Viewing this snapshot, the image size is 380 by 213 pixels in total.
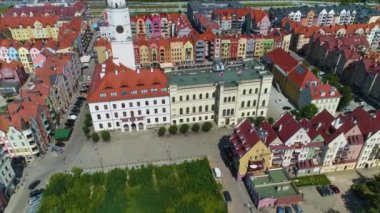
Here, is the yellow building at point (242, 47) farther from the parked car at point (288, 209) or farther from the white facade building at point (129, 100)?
the parked car at point (288, 209)

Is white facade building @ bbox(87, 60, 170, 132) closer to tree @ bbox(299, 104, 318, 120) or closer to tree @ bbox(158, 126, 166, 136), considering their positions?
tree @ bbox(158, 126, 166, 136)

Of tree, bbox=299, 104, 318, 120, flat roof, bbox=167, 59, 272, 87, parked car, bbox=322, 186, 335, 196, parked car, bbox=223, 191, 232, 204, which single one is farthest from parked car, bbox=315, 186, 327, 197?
flat roof, bbox=167, 59, 272, 87

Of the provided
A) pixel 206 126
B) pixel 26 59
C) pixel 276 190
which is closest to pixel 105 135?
pixel 206 126

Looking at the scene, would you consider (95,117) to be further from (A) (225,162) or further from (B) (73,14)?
(B) (73,14)

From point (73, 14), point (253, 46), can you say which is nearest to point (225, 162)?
point (253, 46)

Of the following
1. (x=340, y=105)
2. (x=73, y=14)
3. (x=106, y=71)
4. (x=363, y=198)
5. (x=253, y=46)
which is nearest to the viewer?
(x=363, y=198)

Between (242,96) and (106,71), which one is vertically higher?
(106,71)

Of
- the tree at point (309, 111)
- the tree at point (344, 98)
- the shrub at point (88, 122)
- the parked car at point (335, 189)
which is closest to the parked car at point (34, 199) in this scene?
the shrub at point (88, 122)
